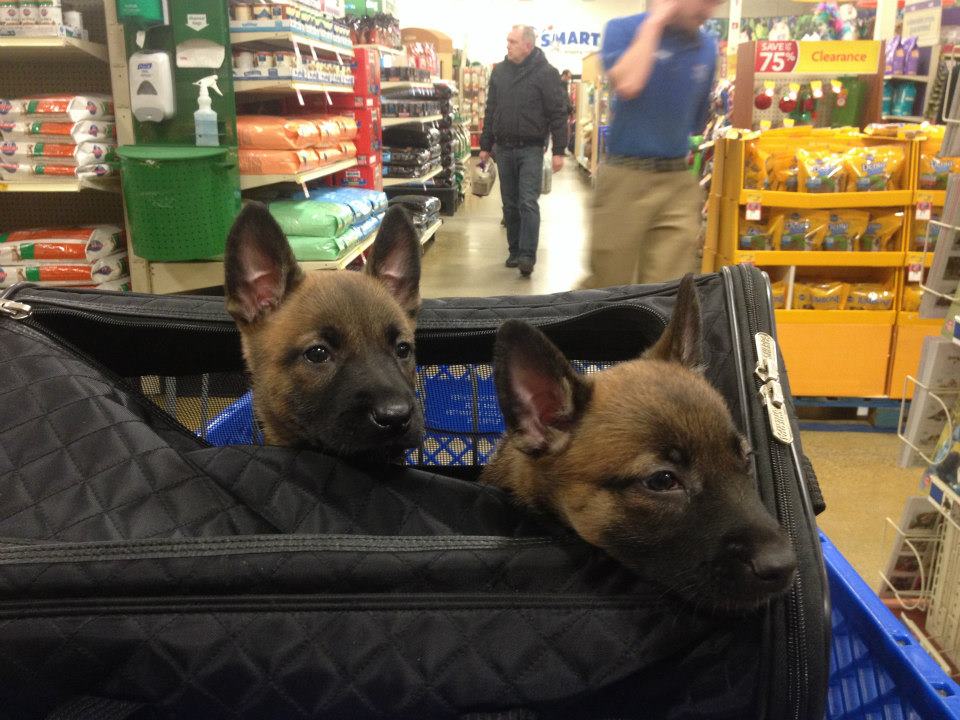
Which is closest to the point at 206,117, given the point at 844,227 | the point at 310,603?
the point at 310,603

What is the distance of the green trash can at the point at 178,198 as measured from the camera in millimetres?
3111

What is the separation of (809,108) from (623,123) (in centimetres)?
305

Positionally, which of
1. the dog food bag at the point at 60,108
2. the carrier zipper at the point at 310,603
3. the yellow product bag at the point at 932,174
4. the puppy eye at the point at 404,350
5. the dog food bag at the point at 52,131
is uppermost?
the dog food bag at the point at 60,108

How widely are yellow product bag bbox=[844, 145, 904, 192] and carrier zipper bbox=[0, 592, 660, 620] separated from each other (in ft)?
10.6

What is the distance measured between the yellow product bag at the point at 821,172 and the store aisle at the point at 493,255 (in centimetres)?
224

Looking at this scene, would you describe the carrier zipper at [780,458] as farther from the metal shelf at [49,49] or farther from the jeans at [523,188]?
the jeans at [523,188]

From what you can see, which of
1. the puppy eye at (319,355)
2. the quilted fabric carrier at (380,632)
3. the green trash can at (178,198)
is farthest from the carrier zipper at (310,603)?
the green trash can at (178,198)

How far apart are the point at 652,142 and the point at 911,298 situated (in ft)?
6.27

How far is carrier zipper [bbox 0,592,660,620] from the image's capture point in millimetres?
929

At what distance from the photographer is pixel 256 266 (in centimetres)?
157

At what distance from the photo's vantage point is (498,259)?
799cm

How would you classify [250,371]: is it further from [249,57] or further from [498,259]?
[498,259]

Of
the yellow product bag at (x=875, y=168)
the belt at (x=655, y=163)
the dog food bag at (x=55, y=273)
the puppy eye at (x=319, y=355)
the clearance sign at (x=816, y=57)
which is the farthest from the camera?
the clearance sign at (x=816, y=57)

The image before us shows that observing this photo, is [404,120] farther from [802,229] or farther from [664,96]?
[664,96]
